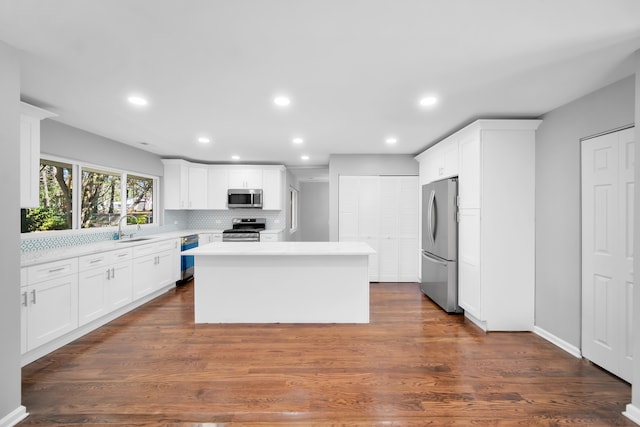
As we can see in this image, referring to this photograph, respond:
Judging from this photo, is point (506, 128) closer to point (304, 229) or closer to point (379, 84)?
point (379, 84)

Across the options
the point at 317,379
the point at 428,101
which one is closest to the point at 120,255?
the point at 317,379

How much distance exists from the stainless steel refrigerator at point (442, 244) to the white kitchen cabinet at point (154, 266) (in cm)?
403

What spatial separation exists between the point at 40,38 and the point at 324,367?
297cm

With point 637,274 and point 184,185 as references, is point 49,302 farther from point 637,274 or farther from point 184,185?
point 637,274

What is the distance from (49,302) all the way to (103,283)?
0.66 meters

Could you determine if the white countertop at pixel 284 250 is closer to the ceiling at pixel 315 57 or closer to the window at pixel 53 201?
the ceiling at pixel 315 57

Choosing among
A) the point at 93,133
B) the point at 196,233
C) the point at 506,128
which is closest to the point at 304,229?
the point at 196,233

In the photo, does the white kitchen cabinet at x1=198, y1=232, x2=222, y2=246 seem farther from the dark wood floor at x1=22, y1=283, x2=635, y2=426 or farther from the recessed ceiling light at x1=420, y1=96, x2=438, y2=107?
the recessed ceiling light at x1=420, y1=96, x2=438, y2=107

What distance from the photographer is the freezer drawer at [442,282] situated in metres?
3.74

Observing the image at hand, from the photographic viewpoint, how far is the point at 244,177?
6.02 m

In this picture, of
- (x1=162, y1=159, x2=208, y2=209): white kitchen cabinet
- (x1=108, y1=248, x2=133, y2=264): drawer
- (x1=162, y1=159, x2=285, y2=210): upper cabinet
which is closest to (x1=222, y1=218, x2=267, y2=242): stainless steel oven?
(x1=162, y1=159, x2=285, y2=210): upper cabinet

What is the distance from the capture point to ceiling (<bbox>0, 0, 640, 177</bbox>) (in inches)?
58.9

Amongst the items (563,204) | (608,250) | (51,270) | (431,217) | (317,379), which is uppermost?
(563,204)

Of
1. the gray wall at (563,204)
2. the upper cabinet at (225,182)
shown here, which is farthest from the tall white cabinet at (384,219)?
the gray wall at (563,204)
